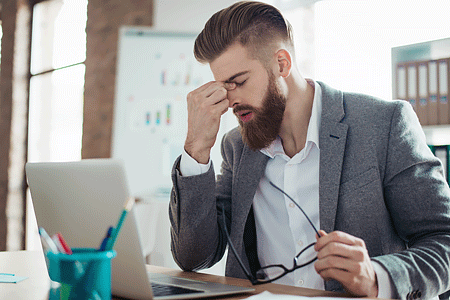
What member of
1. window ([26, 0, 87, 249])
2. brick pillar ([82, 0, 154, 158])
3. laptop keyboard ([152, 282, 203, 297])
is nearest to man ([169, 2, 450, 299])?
laptop keyboard ([152, 282, 203, 297])

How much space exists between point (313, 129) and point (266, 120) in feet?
0.50

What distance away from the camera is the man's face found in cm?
126

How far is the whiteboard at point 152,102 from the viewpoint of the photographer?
9.57 feet

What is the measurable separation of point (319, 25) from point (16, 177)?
3.49 metres

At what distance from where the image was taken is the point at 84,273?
1.79 feet

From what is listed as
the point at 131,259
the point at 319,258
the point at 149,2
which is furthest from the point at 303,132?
the point at 149,2

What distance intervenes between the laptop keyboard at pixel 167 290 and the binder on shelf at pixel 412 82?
Result: 129cm

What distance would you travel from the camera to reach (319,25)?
2.62 meters

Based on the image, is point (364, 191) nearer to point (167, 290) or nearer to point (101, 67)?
point (167, 290)

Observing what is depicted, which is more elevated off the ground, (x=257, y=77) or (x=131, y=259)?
(x=257, y=77)

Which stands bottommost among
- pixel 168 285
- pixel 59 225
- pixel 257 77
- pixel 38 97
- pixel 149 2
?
pixel 168 285

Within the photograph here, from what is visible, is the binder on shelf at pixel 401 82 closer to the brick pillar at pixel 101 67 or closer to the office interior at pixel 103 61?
the office interior at pixel 103 61

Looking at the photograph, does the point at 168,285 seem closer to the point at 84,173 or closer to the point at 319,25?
the point at 84,173

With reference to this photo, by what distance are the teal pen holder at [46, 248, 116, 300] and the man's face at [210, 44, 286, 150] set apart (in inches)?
29.8
